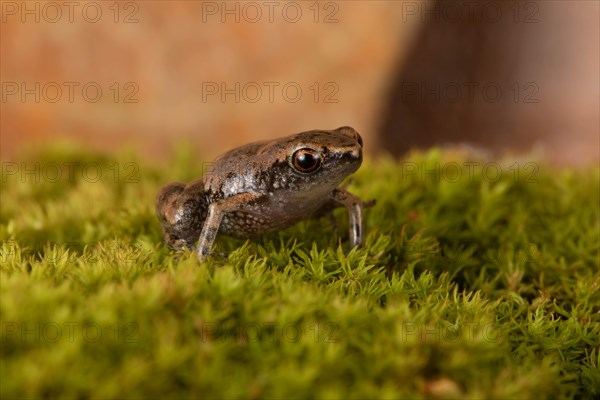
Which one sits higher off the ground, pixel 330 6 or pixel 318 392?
pixel 330 6

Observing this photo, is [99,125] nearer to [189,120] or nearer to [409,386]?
[189,120]

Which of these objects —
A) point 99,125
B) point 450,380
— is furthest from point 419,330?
point 99,125
